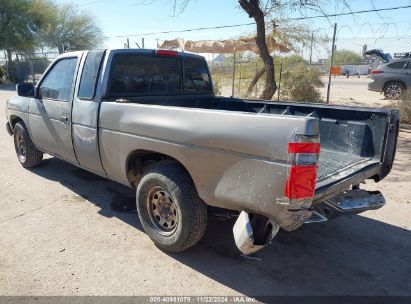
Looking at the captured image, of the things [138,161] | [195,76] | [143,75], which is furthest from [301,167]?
[195,76]

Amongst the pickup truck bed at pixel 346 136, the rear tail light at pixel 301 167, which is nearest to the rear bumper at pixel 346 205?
the pickup truck bed at pixel 346 136

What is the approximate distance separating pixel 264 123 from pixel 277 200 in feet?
1.76

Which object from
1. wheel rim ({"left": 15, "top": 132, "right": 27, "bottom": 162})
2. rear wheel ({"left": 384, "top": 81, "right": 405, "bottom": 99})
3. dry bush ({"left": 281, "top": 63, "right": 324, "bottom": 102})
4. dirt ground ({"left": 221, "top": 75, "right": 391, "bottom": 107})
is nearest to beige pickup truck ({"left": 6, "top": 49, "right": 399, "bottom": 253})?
wheel rim ({"left": 15, "top": 132, "right": 27, "bottom": 162})

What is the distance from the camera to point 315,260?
3453 millimetres

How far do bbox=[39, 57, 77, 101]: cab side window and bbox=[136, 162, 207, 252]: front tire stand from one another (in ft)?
5.84

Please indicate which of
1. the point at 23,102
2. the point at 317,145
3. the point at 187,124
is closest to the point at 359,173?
the point at 317,145

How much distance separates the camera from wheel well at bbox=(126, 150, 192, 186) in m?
3.65

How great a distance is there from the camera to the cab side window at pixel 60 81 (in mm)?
4547

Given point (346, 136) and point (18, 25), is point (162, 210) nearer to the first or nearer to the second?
point (346, 136)

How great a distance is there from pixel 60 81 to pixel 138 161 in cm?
181

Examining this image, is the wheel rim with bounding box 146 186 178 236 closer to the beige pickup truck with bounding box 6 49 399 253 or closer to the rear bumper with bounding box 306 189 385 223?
the beige pickup truck with bounding box 6 49 399 253

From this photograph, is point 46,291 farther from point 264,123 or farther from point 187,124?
point 264,123

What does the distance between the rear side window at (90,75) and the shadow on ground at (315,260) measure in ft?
4.73

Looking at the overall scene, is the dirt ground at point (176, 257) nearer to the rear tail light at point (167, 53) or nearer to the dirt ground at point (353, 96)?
the rear tail light at point (167, 53)
